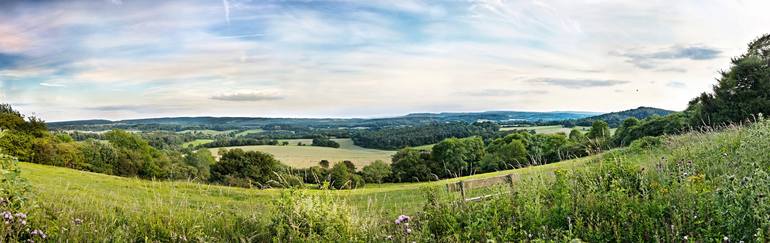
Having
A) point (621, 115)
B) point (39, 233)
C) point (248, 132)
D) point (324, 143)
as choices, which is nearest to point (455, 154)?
point (324, 143)

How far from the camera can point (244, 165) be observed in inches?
2301

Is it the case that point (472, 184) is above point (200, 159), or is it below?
above

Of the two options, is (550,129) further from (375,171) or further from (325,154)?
(375,171)

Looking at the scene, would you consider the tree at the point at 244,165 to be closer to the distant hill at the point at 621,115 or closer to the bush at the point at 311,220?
the distant hill at the point at 621,115

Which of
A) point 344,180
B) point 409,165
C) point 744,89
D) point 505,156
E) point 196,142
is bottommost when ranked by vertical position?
point 409,165

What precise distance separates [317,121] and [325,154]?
57.1 metres

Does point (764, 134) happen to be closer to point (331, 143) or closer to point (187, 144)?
point (331, 143)

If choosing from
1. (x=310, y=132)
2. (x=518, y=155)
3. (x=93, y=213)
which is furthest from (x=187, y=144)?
(x=93, y=213)

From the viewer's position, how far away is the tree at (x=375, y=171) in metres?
55.1

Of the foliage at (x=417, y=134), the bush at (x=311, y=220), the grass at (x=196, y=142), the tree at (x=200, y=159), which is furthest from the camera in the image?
the grass at (x=196, y=142)

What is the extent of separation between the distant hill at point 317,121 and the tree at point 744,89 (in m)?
58.0

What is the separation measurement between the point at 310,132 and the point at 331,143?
21961mm

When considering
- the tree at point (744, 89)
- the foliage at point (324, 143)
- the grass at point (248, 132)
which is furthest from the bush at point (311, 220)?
the grass at point (248, 132)

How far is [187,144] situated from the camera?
91562mm
